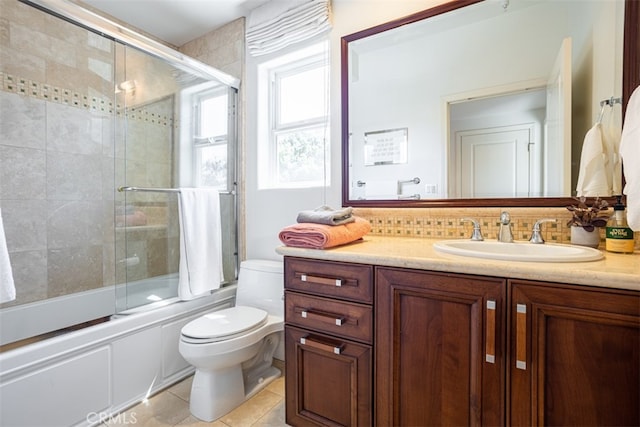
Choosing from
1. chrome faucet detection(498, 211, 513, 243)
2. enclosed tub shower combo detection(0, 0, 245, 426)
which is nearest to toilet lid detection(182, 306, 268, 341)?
enclosed tub shower combo detection(0, 0, 245, 426)

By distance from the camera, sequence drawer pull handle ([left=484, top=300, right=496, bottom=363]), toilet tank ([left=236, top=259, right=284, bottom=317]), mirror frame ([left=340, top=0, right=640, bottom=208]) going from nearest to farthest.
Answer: drawer pull handle ([left=484, top=300, right=496, bottom=363]), mirror frame ([left=340, top=0, right=640, bottom=208]), toilet tank ([left=236, top=259, right=284, bottom=317])

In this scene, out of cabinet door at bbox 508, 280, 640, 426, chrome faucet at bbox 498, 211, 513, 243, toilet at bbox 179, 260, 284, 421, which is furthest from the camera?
toilet at bbox 179, 260, 284, 421

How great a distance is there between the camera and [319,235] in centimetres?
120

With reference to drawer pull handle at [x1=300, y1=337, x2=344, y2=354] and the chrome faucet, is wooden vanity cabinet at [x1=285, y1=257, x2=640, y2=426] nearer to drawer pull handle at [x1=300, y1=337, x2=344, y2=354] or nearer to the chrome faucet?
drawer pull handle at [x1=300, y1=337, x2=344, y2=354]

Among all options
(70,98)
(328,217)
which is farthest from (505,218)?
(70,98)

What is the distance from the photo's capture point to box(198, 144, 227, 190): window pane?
213cm

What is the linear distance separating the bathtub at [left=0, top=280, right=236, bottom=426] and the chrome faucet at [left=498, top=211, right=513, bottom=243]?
5.69ft

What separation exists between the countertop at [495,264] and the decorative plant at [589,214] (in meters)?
0.13

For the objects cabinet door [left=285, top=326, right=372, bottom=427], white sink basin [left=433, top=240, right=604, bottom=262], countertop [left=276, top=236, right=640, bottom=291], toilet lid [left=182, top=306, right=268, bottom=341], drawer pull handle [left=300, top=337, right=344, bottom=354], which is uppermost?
white sink basin [left=433, top=240, right=604, bottom=262]

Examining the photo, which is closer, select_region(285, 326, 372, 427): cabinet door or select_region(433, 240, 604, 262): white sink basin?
Answer: select_region(433, 240, 604, 262): white sink basin

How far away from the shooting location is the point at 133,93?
1.89 m

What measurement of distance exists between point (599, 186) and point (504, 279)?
2.37 feet

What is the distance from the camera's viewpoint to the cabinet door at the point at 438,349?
2.94 feet

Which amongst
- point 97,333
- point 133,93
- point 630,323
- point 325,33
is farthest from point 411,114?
point 97,333
